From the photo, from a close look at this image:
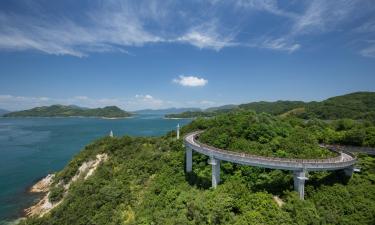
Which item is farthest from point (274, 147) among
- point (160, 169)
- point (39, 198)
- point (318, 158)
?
point (39, 198)

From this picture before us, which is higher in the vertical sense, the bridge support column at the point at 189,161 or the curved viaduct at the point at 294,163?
the curved viaduct at the point at 294,163

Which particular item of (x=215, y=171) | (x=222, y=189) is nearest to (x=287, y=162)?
(x=222, y=189)

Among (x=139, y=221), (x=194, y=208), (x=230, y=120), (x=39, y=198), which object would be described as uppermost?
(x=230, y=120)

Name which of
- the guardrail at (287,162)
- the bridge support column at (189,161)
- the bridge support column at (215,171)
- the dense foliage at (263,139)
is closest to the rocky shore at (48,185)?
the bridge support column at (189,161)

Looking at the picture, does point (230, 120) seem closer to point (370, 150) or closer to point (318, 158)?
Answer: point (318, 158)

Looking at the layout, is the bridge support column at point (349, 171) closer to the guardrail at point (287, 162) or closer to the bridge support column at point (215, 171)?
the guardrail at point (287, 162)
